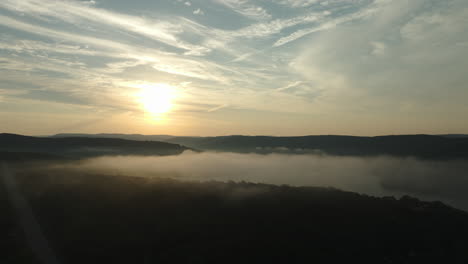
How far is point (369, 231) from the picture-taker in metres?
41.6

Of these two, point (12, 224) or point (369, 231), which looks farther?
point (369, 231)

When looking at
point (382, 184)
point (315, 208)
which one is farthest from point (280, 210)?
point (382, 184)

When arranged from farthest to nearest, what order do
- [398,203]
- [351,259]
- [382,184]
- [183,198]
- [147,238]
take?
[382,184] → [398,203] → [183,198] → [147,238] → [351,259]

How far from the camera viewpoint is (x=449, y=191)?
151625mm

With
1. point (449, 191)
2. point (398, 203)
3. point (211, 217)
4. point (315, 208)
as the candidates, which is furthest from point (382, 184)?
point (211, 217)

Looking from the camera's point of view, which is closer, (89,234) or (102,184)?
(89,234)

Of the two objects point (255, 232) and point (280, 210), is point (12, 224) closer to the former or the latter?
point (255, 232)

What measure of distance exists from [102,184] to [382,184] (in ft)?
502

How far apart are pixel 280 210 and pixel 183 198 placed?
1669 centimetres

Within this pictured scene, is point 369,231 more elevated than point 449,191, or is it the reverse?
point 369,231

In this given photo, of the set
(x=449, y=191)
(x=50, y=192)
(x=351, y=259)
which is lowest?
(x=449, y=191)

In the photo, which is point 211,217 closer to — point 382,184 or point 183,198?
point 183,198

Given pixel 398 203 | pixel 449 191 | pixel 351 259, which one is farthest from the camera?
pixel 449 191

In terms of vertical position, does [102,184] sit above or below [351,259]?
above
